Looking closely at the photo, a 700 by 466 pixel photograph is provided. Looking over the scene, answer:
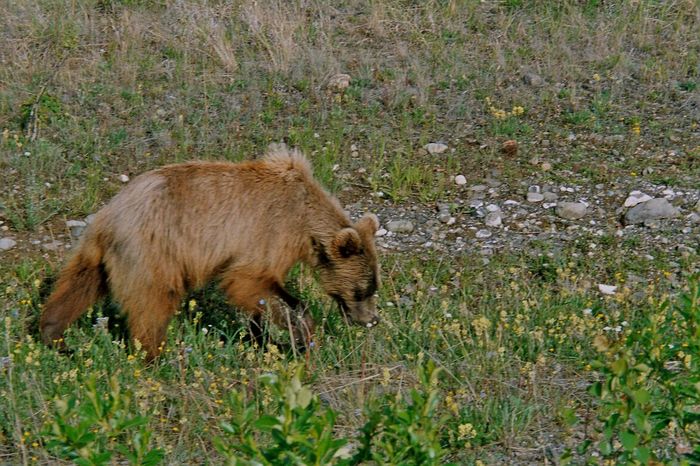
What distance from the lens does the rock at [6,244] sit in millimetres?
8523

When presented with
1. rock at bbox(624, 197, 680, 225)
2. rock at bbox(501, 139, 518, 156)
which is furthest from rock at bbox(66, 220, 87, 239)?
rock at bbox(624, 197, 680, 225)

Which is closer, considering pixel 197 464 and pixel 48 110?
pixel 197 464

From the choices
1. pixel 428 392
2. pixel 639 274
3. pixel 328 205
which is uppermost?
pixel 428 392

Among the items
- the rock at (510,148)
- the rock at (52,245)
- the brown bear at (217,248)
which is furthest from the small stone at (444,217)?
the rock at (52,245)

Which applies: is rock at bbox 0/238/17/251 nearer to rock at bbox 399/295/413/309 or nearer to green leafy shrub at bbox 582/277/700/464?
rock at bbox 399/295/413/309

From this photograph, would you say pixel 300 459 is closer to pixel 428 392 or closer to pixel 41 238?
pixel 428 392

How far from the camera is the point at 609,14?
483 inches

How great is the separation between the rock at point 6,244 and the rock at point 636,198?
5541mm

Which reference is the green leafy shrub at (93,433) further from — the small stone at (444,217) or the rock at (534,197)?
the rock at (534,197)

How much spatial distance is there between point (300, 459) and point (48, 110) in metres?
7.66

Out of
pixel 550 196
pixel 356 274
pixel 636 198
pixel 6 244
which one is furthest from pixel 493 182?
pixel 6 244

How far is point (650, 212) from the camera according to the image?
9.08 meters

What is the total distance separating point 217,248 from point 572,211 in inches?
148

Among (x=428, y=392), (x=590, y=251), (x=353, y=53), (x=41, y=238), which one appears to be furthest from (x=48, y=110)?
(x=428, y=392)
